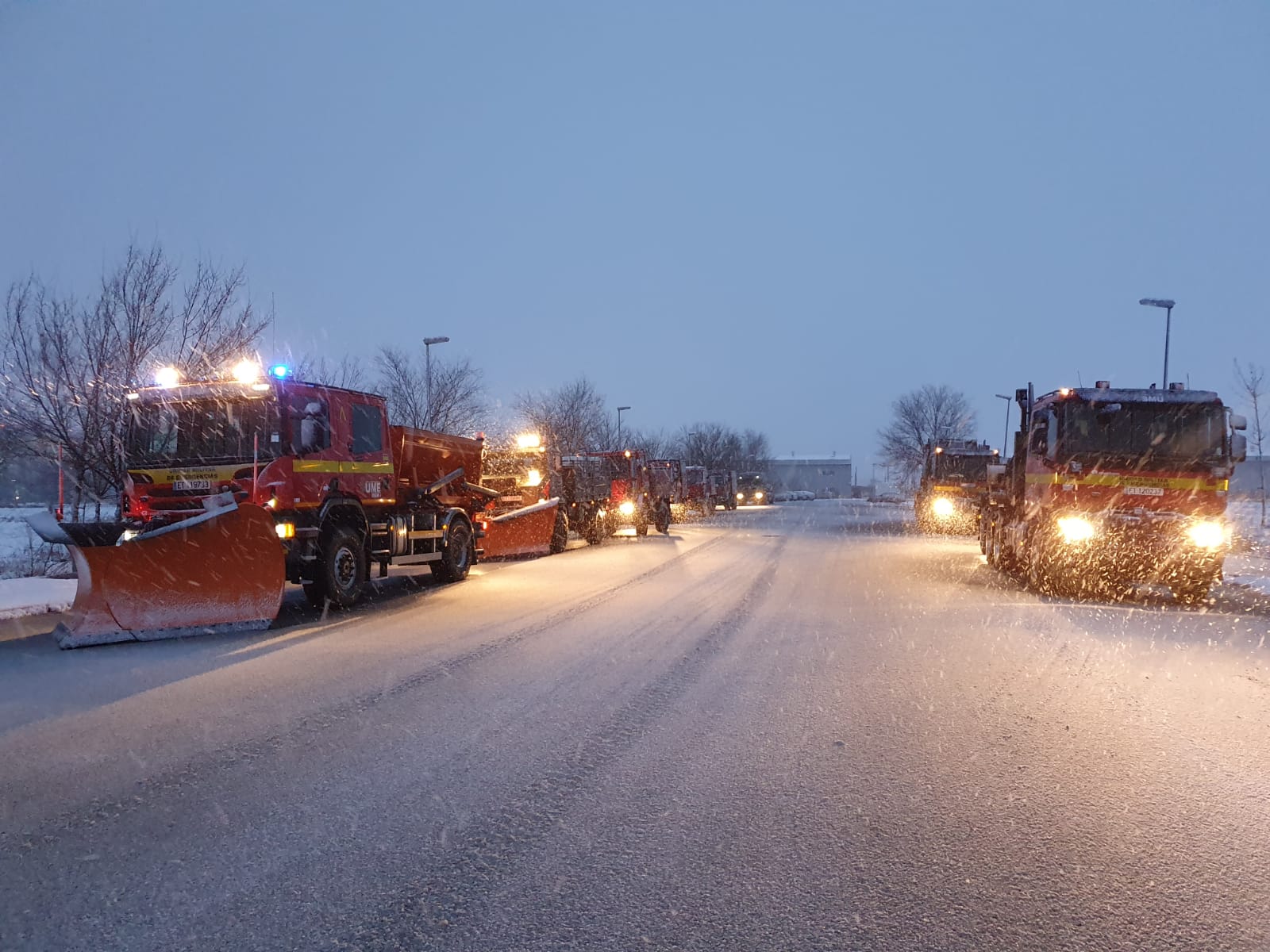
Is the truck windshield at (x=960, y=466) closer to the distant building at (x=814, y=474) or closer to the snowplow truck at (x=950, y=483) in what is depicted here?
the snowplow truck at (x=950, y=483)

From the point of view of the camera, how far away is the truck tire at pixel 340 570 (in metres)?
11.1

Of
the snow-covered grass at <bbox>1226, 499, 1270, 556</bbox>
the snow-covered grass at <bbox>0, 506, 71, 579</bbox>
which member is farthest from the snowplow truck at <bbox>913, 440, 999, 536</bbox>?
the snow-covered grass at <bbox>0, 506, 71, 579</bbox>

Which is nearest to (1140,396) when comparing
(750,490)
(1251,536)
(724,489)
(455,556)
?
(455,556)

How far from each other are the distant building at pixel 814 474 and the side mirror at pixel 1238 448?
468ft

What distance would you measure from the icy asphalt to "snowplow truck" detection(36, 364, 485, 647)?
0.87 meters

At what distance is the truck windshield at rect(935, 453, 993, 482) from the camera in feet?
96.1

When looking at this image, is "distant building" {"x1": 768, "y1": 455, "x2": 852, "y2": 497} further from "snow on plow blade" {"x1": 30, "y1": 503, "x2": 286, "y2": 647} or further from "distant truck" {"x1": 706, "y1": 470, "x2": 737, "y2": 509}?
"snow on plow blade" {"x1": 30, "y1": 503, "x2": 286, "y2": 647}

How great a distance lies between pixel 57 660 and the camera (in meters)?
7.91

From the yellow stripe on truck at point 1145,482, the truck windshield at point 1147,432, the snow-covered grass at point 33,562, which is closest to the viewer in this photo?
the yellow stripe on truck at point 1145,482

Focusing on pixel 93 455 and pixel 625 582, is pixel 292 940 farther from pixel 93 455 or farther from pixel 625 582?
pixel 93 455

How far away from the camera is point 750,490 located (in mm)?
82125

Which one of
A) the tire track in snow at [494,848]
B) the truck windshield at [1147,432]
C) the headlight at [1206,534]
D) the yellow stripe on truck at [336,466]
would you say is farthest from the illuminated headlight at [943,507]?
the tire track in snow at [494,848]

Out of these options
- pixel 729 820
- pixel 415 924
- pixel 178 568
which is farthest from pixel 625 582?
pixel 415 924

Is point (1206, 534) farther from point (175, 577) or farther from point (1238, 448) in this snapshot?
point (175, 577)
